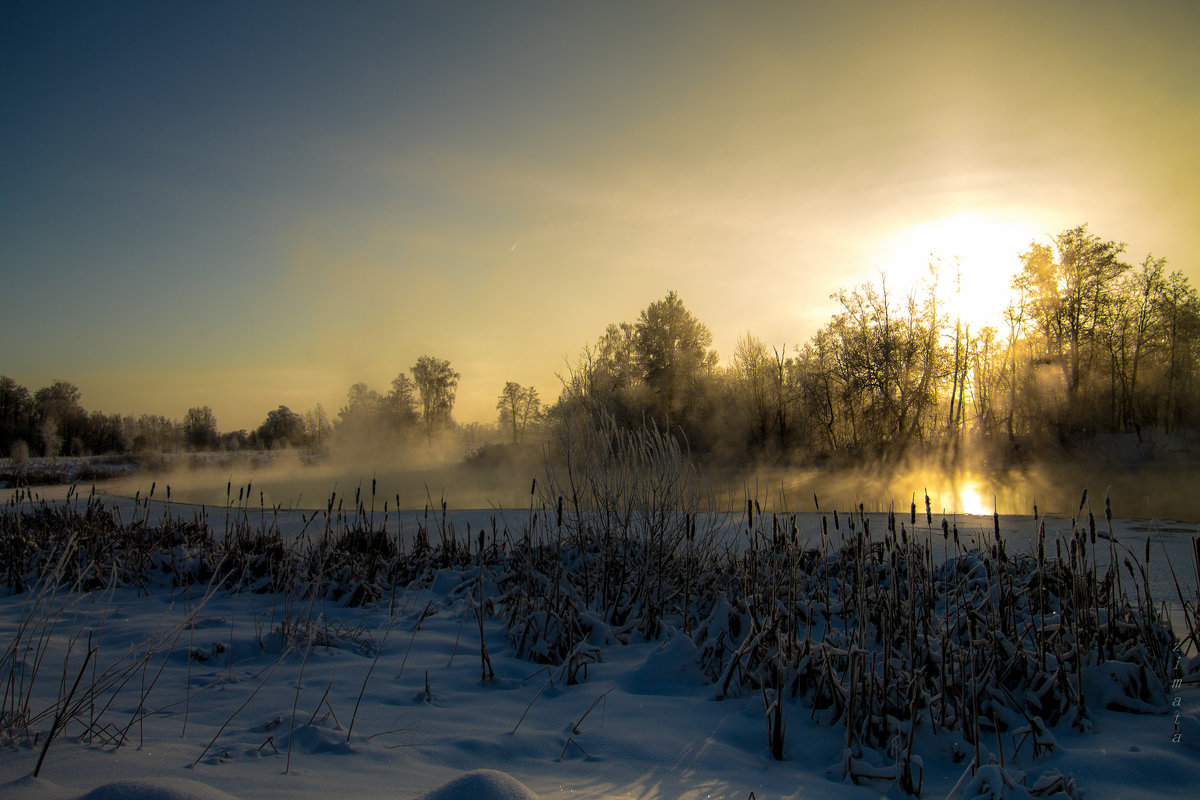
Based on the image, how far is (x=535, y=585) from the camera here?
491 cm

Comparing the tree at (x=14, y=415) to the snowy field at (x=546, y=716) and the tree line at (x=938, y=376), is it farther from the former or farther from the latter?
the snowy field at (x=546, y=716)

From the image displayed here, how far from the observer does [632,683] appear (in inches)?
132

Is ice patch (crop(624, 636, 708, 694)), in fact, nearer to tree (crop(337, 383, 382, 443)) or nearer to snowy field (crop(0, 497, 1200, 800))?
snowy field (crop(0, 497, 1200, 800))

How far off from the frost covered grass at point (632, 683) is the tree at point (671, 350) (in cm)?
2697

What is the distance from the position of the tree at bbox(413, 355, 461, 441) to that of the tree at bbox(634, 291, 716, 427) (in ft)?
73.8

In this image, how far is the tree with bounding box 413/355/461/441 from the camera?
5000 cm

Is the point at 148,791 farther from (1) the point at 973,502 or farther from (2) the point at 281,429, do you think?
(2) the point at 281,429

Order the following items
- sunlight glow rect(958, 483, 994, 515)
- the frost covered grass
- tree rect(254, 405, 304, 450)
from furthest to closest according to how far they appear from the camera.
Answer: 1. tree rect(254, 405, 304, 450)
2. sunlight glow rect(958, 483, 994, 515)
3. the frost covered grass

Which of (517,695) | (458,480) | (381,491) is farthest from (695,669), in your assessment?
(458,480)

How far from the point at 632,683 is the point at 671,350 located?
30.3 metres

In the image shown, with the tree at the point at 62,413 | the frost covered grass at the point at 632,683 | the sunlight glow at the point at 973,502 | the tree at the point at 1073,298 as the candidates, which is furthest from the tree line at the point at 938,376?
the tree at the point at 62,413

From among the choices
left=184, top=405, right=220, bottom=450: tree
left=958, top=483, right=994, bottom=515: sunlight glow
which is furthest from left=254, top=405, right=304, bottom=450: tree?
left=958, top=483, right=994, bottom=515: sunlight glow

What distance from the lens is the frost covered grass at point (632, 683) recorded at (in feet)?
6.89

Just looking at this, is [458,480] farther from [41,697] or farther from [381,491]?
[41,697]
